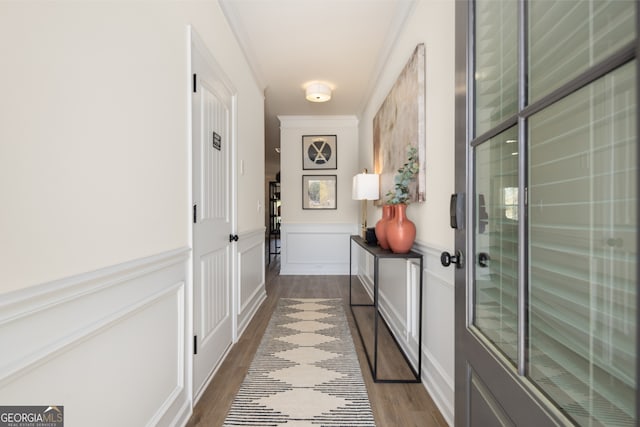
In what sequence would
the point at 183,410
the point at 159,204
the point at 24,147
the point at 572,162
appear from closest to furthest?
the point at 572,162
the point at 24,147
the point at 159,204
the point at 183,410

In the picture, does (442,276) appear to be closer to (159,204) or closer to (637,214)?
(637,214)

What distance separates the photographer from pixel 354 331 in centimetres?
270

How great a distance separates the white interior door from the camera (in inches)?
68.2

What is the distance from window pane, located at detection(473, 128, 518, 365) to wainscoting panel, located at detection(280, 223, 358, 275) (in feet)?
13.6

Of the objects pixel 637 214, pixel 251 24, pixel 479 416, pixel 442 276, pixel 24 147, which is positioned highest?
pixel 251 24

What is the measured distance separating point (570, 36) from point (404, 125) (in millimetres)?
1720

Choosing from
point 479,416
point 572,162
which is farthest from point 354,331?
point 572,162

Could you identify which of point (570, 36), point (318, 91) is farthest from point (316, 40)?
point (570, 36)

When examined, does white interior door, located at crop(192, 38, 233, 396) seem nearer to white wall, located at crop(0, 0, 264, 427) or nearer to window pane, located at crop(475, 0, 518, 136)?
white wall, located at crop(0, 0, 264, 427)

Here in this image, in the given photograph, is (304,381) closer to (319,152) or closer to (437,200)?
(437,200)

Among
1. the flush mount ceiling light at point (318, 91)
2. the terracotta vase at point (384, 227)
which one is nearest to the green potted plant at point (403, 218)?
the terracotta vase at point (384, 227)

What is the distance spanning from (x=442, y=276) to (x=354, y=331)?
51.0 inches

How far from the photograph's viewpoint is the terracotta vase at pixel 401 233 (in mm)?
1933

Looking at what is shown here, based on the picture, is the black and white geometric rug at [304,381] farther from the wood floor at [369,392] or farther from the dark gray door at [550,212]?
the dark gray door at [550,212]
